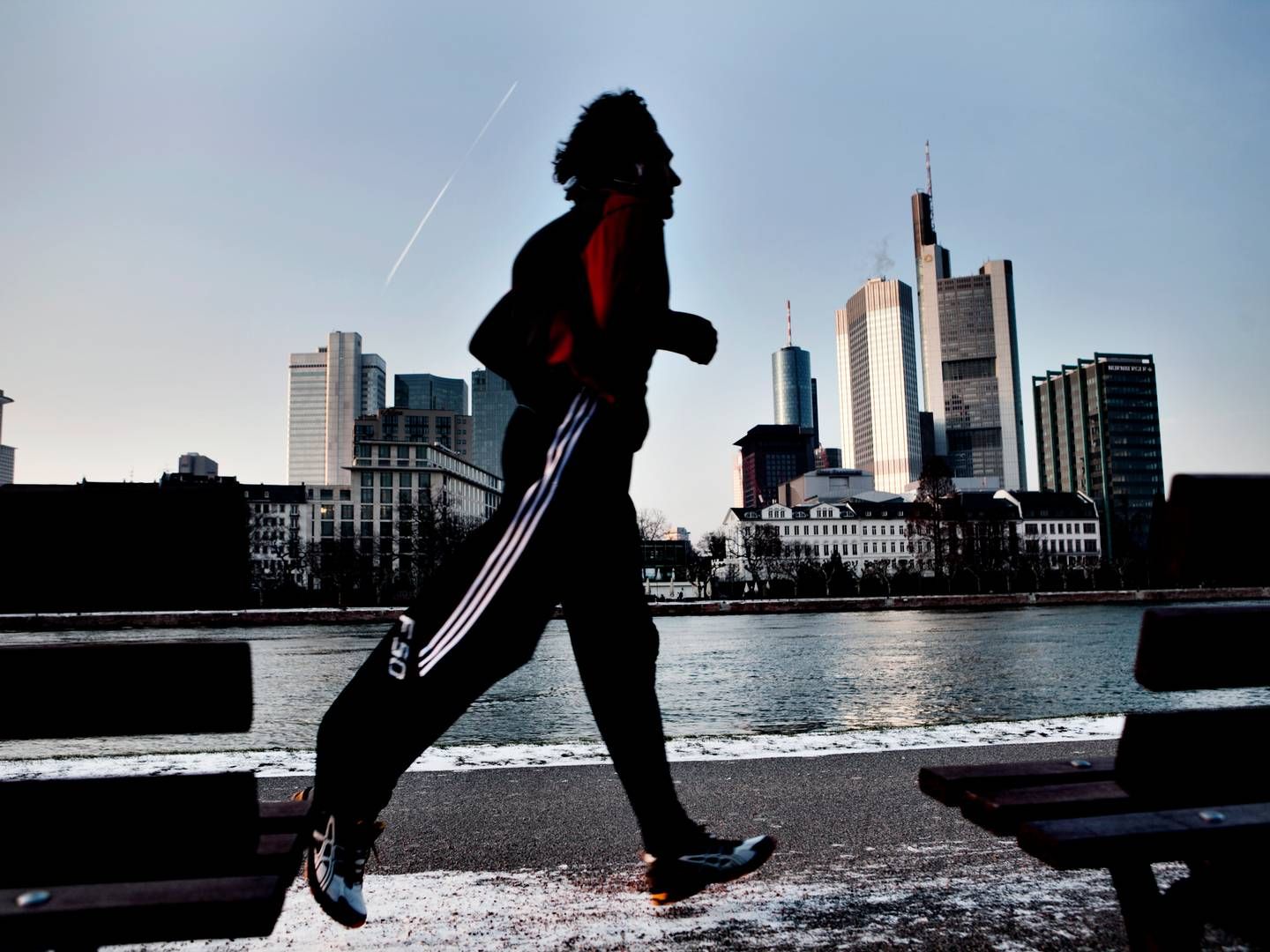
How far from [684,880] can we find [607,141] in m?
1.71

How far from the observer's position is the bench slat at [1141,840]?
1.38m

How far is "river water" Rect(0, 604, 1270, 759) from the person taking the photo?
8.57m

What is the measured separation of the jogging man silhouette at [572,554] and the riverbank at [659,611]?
58.8 m

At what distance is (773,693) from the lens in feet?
43.7

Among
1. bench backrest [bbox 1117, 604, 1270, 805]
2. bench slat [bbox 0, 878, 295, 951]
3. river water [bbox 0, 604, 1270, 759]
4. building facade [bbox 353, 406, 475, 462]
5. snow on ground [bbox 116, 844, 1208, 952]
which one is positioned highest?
building facade [bbox 353, 406, 475, 462]

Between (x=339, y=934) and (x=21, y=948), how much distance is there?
1.07 m

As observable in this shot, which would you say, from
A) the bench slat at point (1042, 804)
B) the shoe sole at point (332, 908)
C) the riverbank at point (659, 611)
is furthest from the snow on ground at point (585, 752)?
the riverbank at point (659, 611)

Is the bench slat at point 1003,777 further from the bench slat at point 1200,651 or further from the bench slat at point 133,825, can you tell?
the bench slat at point 133,825

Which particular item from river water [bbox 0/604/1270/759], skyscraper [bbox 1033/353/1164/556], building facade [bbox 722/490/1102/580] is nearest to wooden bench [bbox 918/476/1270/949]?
river water [bbox 0/604/1270/759]

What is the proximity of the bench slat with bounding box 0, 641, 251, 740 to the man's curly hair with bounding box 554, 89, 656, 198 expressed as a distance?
1.32m

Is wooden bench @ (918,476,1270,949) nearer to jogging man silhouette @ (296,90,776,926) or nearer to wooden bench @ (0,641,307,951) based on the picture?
jogging man silhouette @ (296,90,776,926)

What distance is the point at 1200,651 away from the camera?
1.60 m

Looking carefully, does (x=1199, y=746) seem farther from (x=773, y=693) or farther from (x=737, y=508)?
(x=737, y=508)

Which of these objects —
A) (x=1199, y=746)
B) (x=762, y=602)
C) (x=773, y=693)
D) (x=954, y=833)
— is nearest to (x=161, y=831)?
(x=1199, y=746)
